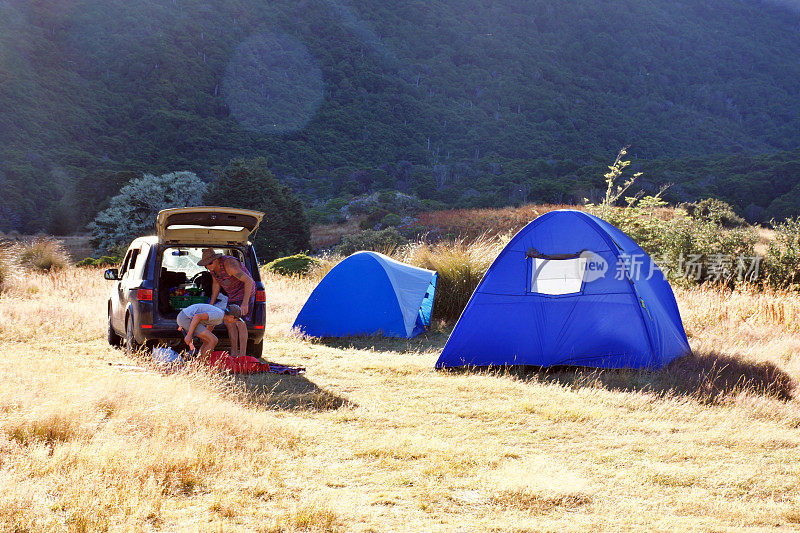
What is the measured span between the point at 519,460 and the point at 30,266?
17.5 metres

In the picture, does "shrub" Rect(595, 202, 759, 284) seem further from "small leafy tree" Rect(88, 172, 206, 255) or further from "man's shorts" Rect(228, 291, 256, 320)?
"small leafy tree" Rect(88, 172, 206, 255)

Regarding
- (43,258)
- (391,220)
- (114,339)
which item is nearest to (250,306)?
(114,339)

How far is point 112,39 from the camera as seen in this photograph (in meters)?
78.0

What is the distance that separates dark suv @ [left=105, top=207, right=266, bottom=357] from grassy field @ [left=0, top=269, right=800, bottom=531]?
2.07 ft

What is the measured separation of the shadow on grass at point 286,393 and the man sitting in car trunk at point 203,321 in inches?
21.2

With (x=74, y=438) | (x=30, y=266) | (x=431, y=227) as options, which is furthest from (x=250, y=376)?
(x=431, y=227)

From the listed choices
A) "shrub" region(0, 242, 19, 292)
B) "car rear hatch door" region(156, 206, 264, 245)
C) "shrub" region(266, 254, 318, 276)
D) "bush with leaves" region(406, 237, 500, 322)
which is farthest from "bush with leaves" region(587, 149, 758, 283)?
"shrub" region(0, 242, 19, 292)

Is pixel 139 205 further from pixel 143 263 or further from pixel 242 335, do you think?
pixel 242 335

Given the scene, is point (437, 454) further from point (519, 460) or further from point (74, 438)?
point (74, 438)

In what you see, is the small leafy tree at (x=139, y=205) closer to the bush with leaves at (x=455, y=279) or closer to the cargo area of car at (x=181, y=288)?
the bush with leaves at (x=455, y=279)

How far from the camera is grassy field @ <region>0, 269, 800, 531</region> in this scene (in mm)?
3291

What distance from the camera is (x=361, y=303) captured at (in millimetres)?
9812

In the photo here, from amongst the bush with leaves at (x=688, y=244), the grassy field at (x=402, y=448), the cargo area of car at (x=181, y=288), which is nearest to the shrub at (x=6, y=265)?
the grassy field at (x=402, y=448)

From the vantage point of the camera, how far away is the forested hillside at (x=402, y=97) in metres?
54.8
